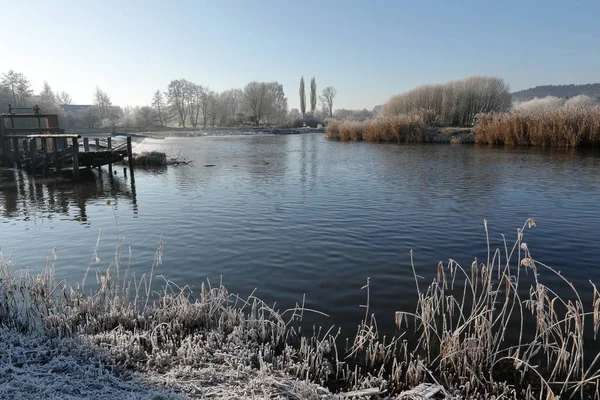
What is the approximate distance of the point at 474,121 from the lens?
4575 centimetres

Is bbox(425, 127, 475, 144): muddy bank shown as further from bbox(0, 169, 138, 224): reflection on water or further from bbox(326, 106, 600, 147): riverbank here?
bbox(0, 169, 138, 224): reflection on water

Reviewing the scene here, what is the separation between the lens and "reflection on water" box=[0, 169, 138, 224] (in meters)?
13.9

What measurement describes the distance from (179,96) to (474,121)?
85977 millimetres

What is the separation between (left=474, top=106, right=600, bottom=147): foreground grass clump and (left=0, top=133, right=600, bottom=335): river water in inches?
372

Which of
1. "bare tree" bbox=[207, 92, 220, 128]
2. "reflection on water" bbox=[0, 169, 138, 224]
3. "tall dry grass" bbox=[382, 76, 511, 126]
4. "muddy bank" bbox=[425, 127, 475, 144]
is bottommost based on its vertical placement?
"reflection on water" bbox=[0, 169, 138, 224]

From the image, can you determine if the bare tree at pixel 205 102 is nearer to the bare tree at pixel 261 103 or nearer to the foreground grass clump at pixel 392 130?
the bare tree at pixel 261 103

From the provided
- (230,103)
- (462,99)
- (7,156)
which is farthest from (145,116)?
(7,156)

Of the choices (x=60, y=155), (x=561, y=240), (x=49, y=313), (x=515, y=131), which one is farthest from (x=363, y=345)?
(x=515, y=131)

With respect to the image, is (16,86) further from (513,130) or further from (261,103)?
(513,130)

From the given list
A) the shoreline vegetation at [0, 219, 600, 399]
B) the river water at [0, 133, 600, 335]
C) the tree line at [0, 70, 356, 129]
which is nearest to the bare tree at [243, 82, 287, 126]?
the tree line at [0, 70, 356, 129]

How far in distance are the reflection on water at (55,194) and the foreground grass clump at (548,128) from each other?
3030 cm

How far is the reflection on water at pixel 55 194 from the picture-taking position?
13875 mm

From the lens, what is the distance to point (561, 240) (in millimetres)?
9836

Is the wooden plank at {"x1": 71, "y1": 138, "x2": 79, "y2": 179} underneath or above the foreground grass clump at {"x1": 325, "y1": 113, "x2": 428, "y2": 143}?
underneath
